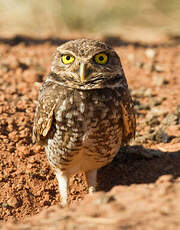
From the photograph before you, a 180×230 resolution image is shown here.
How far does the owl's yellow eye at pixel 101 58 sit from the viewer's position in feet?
13.3

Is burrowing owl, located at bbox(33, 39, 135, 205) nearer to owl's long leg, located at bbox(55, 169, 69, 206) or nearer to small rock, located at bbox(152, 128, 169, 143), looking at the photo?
owl's long leg, located at bbox(55, 169, 69, 206)

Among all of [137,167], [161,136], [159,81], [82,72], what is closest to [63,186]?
[137,167]

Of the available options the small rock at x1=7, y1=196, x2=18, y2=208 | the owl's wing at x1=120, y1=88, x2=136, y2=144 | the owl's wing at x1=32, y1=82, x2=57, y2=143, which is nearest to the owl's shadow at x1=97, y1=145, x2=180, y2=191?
the owl's wing at x1=120, y1=88, x2=136, y2=144

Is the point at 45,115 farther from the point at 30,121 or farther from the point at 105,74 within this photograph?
the point at 30,121

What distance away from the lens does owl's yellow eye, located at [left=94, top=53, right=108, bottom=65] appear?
13.3 feet

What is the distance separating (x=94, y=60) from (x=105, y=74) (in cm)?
18

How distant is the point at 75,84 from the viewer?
4031 millimetres

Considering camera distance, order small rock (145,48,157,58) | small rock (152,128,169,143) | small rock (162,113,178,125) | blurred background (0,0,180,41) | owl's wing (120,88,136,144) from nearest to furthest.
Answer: owl's wing (120,88,136,144), small rock (152,128,169,143), small rock (162,113,178,125), small rock (145,48,157,58), blurred background (0,0,180,41)

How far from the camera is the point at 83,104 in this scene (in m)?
4.03

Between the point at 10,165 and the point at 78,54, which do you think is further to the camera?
the point at 10,165

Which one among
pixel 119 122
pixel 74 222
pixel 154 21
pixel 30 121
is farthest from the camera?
pixel 154 21

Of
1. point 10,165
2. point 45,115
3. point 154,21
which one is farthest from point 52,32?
point 45,115

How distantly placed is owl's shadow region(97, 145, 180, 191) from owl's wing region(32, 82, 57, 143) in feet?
3.94

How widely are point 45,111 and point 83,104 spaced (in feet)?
1.42
